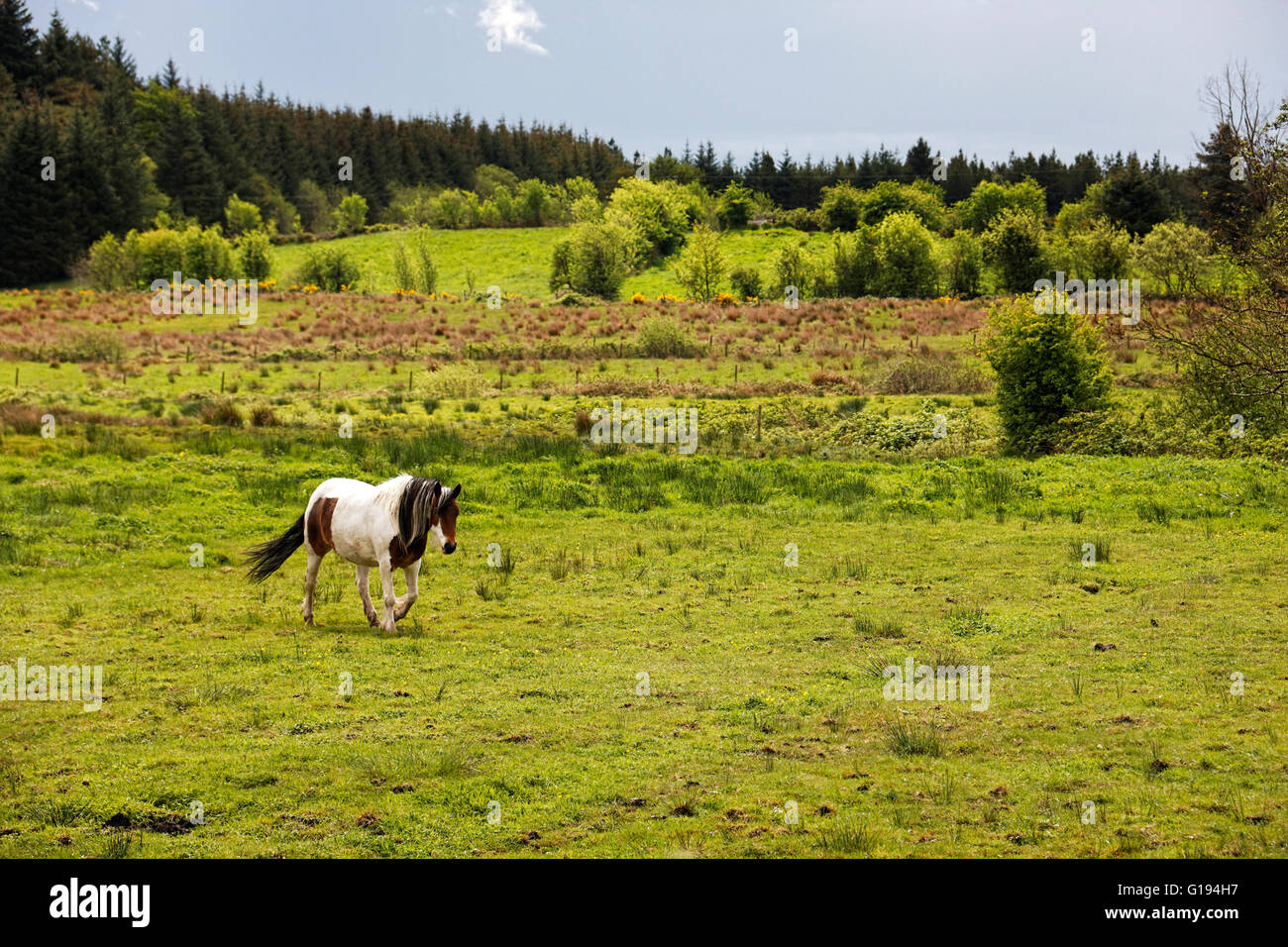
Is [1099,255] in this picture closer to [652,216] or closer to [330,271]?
[652,216]

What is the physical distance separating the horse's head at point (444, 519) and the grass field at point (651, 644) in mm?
1397

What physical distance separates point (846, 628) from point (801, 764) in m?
5.24

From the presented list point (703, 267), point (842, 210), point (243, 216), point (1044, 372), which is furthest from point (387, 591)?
point (243, 216)

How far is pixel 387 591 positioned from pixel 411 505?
122 cm

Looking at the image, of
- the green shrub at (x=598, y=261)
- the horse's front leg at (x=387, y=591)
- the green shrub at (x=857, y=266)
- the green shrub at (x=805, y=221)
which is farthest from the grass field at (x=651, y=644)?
the green shrub at (x=805, y=221)

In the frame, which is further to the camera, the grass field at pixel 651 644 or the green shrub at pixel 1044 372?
the green shrub at pixel 1044 372

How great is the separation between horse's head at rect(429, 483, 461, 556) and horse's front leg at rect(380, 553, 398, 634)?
2.55ft

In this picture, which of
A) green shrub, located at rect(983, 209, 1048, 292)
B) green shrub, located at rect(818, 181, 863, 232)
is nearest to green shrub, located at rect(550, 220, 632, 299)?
green shrub, located at rect(983, 209, 1048, 292)

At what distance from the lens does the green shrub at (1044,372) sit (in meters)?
28.1

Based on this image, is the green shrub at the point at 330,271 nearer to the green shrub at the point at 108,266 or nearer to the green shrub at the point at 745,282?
the green shrub at the point at 108,266

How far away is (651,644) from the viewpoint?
1357cm

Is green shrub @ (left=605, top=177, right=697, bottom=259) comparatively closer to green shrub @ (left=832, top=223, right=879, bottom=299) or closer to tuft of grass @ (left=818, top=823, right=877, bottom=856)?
green shrub @ (left=832, top=223, right=879, bottom=299)
